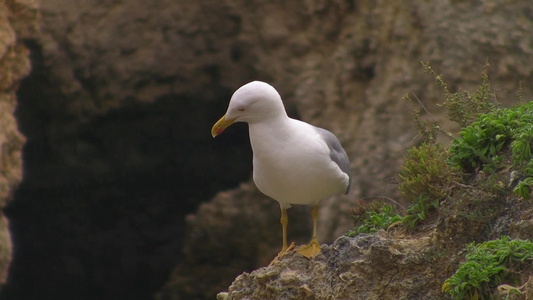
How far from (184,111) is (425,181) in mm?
4392

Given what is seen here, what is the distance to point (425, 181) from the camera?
11.2 ft

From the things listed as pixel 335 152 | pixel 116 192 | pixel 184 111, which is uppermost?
pixel 335 152

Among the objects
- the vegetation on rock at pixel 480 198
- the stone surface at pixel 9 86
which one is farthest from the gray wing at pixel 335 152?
the stone surface at pixel 9 86

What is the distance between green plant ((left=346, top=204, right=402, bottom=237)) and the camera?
3817 mm

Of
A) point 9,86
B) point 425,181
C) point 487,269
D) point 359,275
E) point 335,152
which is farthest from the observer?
point 9,86

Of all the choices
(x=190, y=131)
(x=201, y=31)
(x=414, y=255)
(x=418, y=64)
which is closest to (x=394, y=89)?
(x=418, y=64)

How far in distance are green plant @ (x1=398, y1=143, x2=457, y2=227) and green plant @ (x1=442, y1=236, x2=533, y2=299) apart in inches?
19.2

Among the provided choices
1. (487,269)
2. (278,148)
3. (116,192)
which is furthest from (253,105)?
(116,192)

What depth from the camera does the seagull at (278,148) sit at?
12.6 ft

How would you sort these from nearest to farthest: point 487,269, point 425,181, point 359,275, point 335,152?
point 487,269 → point 359,275 → point 425,181 → point 335,152

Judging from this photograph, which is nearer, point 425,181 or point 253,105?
point 425,181

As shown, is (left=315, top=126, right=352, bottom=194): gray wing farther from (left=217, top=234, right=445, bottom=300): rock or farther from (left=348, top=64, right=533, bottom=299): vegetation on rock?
(left=217, top=234, right=445, bottom=300): rock

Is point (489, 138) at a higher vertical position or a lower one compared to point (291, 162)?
higher

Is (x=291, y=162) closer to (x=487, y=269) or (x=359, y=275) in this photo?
(x=359, y=275)
